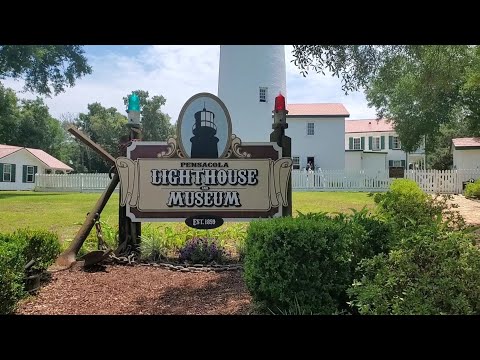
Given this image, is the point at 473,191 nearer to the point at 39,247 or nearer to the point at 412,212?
the point at 412,212

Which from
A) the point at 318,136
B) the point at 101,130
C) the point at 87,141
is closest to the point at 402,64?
the point at 87,141

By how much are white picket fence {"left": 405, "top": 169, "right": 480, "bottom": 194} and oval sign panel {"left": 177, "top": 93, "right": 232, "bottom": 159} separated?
11486mm

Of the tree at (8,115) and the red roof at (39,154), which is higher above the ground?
the tree at (8,115)

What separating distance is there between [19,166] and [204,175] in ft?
51.5

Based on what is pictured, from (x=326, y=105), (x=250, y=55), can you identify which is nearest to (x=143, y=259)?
(x=250, y=55)

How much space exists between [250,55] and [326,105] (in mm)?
11052

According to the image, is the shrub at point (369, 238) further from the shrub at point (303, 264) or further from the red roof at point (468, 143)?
the red roof at point (468, 143)

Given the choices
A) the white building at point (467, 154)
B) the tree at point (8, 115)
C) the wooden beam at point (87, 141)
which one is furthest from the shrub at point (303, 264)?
the white building at point (467, 154)

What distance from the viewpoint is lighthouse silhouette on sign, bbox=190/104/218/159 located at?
6102 mm

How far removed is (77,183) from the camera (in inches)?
688

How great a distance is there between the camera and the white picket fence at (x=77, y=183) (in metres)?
17.2

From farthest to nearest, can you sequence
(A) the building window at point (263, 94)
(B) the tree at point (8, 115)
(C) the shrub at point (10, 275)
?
(A) the building window at point (263, 94)
(B) the tree at point (8, 115)
(C) the shrub at point (10, 275)

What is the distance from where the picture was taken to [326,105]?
28109mm

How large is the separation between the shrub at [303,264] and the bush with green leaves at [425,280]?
0.22m
